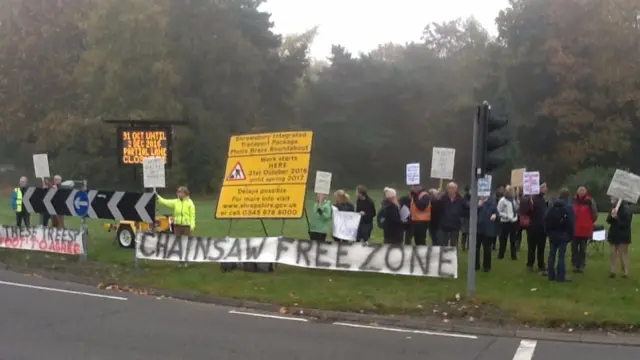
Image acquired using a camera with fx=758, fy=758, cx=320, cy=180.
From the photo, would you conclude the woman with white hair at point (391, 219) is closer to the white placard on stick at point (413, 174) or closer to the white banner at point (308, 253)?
the white banner at point (308, 253)

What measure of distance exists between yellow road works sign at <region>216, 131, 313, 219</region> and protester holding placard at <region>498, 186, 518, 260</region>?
14.2ft

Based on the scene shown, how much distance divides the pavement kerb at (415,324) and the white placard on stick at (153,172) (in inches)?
125

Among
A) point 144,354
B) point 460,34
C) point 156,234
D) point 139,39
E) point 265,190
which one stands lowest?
point 144,354

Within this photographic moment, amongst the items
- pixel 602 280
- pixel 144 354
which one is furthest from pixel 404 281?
pixel 144 354

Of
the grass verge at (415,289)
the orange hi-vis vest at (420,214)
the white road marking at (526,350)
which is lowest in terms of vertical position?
the white road marking at (526,350)

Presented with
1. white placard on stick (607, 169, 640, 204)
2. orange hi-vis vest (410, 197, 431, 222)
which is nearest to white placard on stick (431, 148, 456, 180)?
orange hi-vis vest (410, 197, 431, 222)

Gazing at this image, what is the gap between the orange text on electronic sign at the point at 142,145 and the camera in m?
20.2

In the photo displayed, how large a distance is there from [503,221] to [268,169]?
17.1 feet

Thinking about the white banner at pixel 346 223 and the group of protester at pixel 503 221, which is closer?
the group of protester at pixel 503 221

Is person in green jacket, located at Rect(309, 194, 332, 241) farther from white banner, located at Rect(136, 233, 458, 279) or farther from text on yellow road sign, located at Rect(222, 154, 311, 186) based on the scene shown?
white banner, located at Rect(136, 233, 458, 279)

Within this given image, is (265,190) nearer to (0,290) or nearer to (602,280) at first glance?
(0,290)

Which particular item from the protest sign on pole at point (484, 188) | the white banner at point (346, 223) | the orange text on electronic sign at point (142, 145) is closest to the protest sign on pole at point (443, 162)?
the protest sign on pole at point (484, 188)

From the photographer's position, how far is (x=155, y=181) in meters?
16.4

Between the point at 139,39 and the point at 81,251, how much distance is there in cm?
3884
